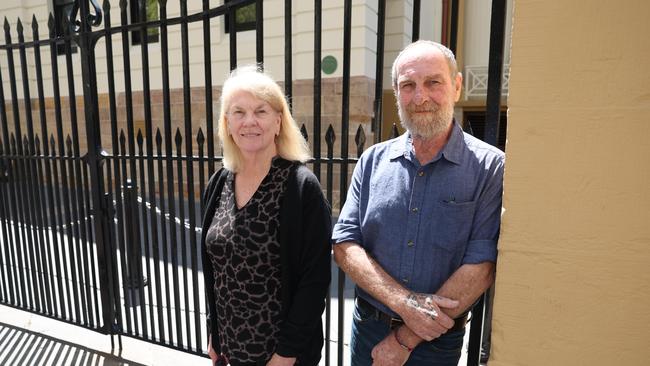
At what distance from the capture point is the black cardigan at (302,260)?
5.83 feet

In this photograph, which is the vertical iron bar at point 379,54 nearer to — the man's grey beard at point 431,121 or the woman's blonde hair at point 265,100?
the woman's blonde hair at point 265,100

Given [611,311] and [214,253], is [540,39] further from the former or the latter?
[214,253]

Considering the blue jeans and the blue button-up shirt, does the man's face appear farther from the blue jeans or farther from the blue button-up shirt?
the blue jeans

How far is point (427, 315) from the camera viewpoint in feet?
4.92

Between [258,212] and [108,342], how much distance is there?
114 inches

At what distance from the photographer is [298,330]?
5.84 feet

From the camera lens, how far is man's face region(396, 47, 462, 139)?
5.11 ft

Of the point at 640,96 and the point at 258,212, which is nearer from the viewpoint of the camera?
the point at 640,96

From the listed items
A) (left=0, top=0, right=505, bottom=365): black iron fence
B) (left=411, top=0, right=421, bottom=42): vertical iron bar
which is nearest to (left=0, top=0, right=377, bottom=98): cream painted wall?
(left=0, top=0, right=505, bottom=365): black iron fence

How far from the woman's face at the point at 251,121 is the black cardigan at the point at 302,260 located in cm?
22

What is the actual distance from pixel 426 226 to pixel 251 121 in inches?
34.2

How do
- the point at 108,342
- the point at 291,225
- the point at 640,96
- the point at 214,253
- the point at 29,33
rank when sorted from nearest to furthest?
the point at 640,96, the point at 291,225, the point at 214,253, the point at 108,342, the point at 29,33

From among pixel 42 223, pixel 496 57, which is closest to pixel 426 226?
pixel 496 57

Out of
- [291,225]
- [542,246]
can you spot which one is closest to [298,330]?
[291,225]
